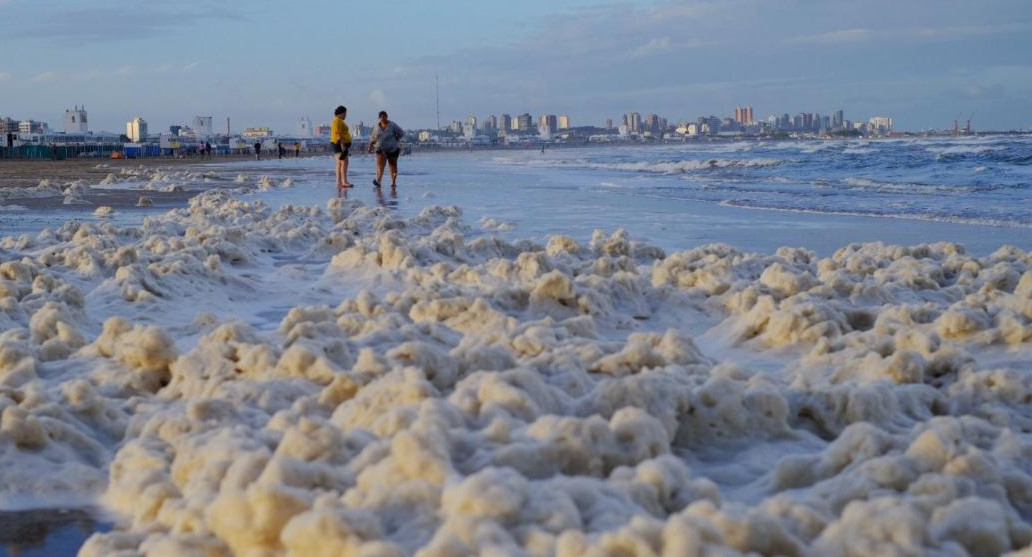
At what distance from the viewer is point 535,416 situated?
2812 mm

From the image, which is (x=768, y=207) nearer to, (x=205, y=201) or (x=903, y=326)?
(x=205, y=201)

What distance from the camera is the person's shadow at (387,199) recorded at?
44.9 ft

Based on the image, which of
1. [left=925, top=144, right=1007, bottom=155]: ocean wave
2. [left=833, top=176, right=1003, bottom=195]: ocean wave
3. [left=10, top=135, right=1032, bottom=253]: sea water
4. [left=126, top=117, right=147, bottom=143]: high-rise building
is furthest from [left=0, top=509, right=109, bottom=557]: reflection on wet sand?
[left=126, top=117, right=147, bottom=143]: high-rise building

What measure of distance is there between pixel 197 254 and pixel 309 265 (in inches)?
33.8

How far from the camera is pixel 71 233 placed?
28.4 feet

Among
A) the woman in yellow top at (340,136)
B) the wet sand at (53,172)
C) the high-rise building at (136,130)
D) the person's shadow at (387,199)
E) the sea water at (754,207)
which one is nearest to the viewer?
the sea water at (754,207)

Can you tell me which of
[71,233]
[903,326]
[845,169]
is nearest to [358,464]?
[903,326]

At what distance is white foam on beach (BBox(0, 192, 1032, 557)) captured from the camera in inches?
81.3

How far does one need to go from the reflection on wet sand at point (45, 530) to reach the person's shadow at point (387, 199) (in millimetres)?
10547

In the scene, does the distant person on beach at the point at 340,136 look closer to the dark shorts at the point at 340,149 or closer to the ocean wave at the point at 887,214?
the dark shorts at the point at 340,149

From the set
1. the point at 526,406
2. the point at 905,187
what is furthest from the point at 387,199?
the point at 526,406

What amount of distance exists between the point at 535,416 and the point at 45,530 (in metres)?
1.24

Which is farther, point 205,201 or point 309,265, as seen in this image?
point 205,201

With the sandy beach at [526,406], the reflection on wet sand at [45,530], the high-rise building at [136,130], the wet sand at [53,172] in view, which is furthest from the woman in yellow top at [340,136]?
the high-rise building at [136,130]
